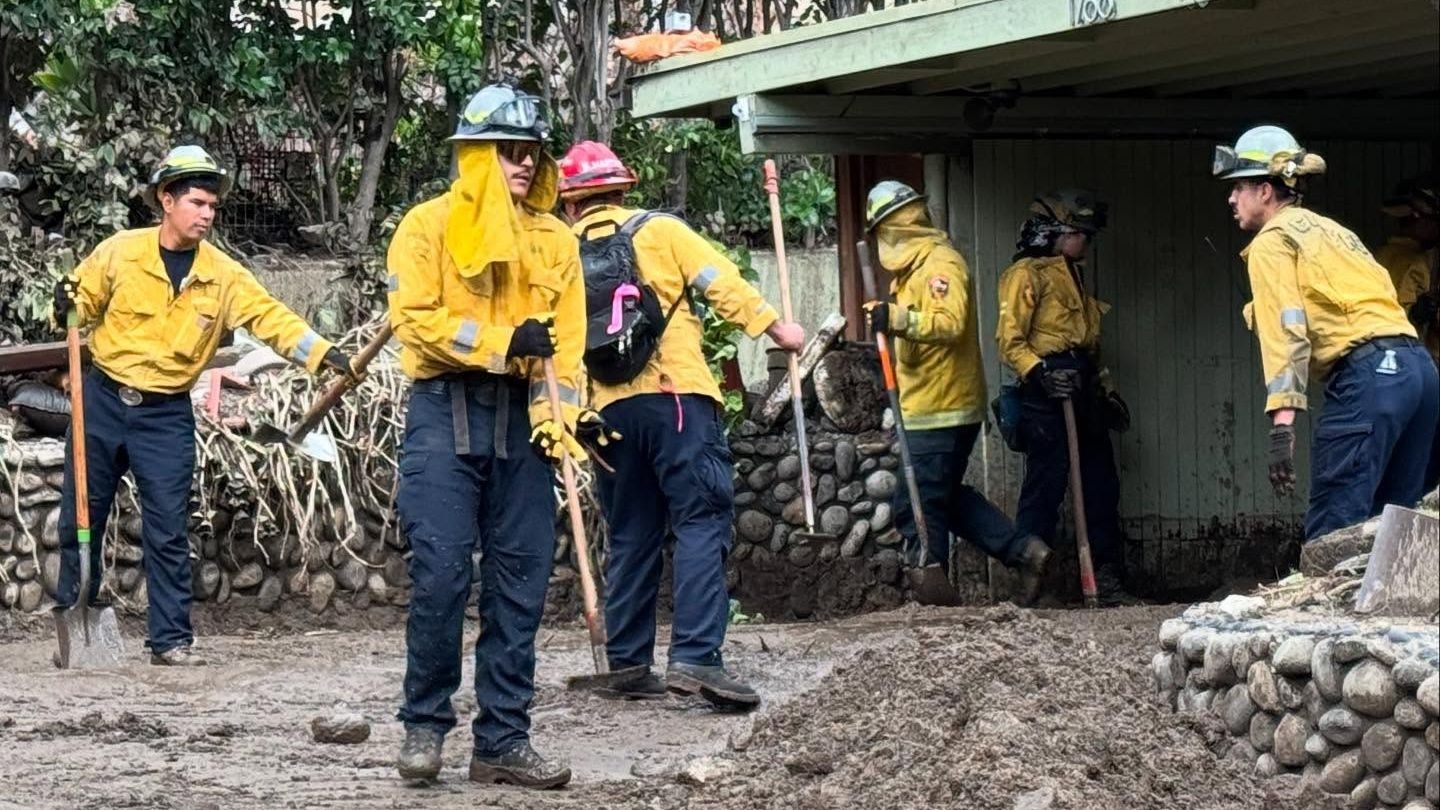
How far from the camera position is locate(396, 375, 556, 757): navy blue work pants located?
6250mm

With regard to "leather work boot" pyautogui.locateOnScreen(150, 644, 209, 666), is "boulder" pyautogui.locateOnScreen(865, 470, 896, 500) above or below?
above

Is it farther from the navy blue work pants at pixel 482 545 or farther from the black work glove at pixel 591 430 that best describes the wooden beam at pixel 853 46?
the navy blue work pants at pixel 482 545

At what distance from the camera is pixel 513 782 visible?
6383mm

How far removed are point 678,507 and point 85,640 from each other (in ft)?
9.15

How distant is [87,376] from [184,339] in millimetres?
542

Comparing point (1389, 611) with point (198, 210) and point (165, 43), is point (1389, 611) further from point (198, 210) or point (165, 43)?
point (165, 43)

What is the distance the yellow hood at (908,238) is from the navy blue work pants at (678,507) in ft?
10.3

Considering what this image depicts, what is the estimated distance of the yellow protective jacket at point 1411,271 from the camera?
11.0 meters

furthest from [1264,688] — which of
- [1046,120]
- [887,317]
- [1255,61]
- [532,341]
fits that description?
[1046,120]

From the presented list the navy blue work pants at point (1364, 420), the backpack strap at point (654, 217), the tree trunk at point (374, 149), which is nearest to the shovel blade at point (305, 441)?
the backpack strap at point (654, 217)

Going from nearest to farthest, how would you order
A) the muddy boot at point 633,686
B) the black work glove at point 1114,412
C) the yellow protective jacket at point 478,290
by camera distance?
the yellow protective jacket at point 478,290 → the muddy boot at point 633,686 → the black work glove at point 1114,412

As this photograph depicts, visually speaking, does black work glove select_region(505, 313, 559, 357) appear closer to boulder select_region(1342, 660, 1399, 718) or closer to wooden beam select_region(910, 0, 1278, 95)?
boulder select_region(1342, 660, 1399, 718)

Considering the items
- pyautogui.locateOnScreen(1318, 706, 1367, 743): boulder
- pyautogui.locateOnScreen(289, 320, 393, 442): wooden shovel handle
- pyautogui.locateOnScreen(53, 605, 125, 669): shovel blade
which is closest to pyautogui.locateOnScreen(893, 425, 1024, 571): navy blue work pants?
pyautogui.locateOnScreen(289, 320, 393, 442): wooden shovel handle

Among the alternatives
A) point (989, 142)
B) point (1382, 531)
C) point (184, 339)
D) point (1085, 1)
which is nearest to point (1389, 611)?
point (1382, 531)
